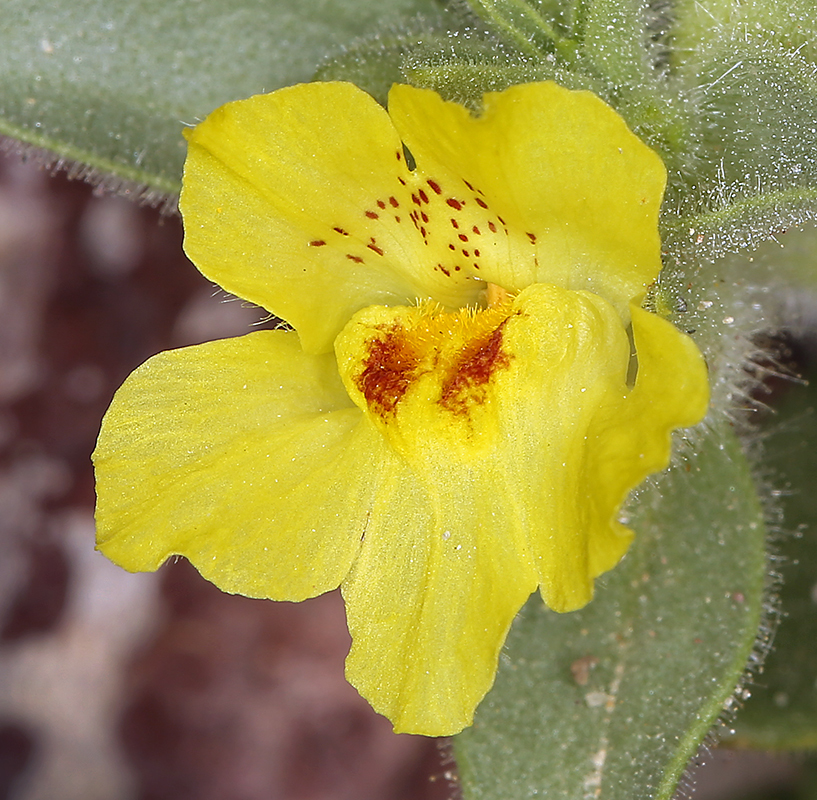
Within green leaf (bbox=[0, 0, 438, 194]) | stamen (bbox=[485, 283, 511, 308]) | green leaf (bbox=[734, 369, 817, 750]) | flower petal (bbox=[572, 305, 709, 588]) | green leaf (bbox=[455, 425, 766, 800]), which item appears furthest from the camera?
green leaf (bbox=[734, 369, 817, 750])

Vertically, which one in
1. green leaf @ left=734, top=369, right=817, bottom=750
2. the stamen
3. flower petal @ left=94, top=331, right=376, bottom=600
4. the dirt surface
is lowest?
the dirt surface

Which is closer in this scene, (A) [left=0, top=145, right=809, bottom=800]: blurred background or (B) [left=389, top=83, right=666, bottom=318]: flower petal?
(B) [left=389, top=83, right=666, bottom=318]: flower petal

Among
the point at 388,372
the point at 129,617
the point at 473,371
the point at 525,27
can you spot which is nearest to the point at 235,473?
the point at 388,372

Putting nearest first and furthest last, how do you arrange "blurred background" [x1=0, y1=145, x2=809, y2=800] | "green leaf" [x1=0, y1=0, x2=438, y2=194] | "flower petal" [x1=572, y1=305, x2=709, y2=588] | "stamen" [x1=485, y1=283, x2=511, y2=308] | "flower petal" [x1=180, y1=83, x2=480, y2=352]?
1. "flower petal" [x1=572, y1=305, x2=709, y2=588]
2. "flower petal" [x1=180, y1=83, x2=480, y2=352]
3. "stamen" [x1=485, y1=283, x2=511, y2=308]
4. "green leaf" [x1=0, y1=0, x2=438, y2=194]
5. "blurred background" [x1=0, y1=145, x2=809, y2=800]

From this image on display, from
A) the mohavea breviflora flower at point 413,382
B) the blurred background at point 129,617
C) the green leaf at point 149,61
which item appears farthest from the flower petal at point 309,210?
the blurred background at point 129,617

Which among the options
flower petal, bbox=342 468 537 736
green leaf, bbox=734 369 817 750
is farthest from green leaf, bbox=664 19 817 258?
green leaf, bbox=734 369 817 750

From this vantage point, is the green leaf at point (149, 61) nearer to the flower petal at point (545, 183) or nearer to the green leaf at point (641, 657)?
the flower petal at point (545, 183)

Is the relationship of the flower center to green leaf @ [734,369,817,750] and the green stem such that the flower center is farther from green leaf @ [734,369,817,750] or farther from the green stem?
green leaf @ [734,369,817,750]
